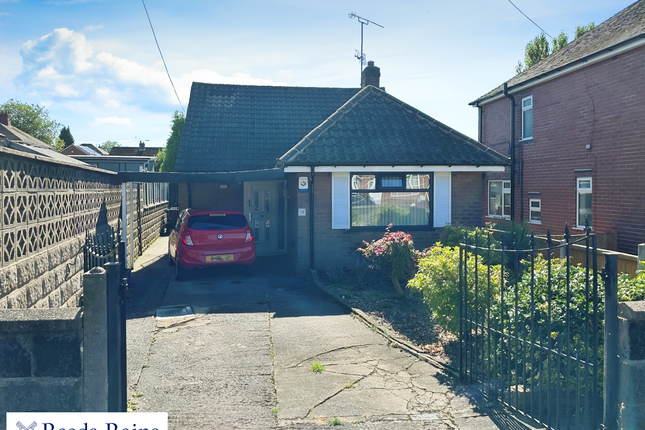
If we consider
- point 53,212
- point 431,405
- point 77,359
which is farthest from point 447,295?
point 53,212

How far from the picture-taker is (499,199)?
64.2ft

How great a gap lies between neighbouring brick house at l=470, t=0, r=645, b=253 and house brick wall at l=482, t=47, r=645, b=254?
0.02 m

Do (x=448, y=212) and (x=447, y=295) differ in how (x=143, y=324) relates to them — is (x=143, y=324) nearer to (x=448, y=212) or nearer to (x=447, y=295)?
(x=447, y=295)

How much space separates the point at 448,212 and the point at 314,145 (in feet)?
11.8

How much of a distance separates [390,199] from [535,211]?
22.6ft

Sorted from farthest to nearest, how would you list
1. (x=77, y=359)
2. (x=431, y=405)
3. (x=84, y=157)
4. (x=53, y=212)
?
(x=84, y=157)
(x=53, y=212)
(x=431, y=405)
(x=77, y=359)

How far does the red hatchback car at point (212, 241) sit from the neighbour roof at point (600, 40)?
9.89 m

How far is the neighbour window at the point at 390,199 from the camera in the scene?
12.7 metres

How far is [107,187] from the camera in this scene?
449 inches

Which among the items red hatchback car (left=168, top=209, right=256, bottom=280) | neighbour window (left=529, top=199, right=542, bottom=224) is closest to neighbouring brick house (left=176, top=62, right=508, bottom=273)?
red hatchback car (left=168, top=209, right=256, bottom=280)

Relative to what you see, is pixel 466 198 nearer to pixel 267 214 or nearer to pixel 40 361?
pixel 267 214

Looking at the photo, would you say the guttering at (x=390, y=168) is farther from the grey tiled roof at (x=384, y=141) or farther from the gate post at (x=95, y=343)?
the gate post at (x=95, y=343)

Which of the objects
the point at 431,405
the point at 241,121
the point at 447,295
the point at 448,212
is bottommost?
the point at 431,405

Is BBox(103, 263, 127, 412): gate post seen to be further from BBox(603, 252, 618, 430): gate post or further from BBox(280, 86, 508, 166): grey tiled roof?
BBox(280, 86, 508, 166): grey tiled roof
